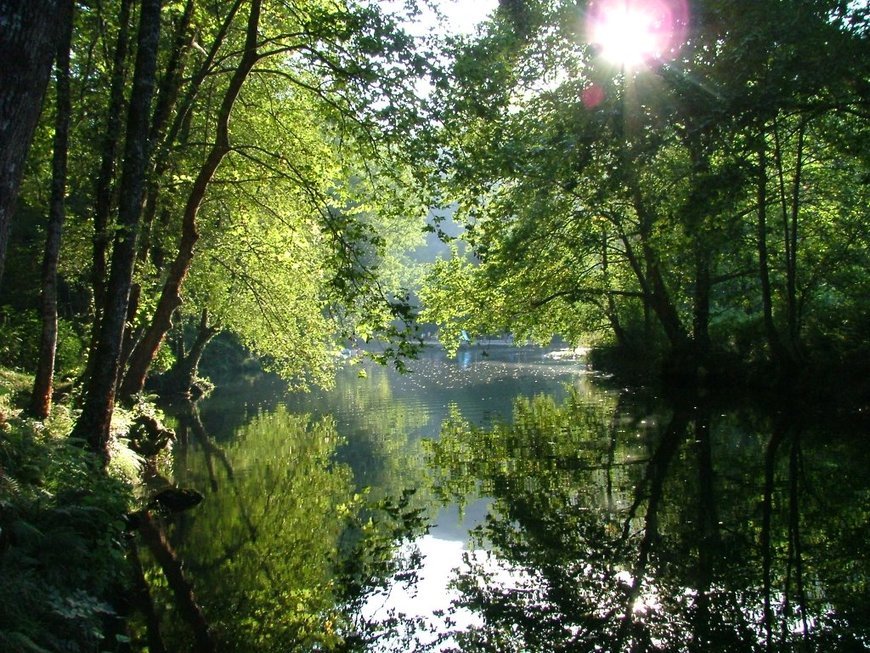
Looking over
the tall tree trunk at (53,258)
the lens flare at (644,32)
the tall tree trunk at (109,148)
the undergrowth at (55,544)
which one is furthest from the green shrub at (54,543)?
the lens flare at (644,32)

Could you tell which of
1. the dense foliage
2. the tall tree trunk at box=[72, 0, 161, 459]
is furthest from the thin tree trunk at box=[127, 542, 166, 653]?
the dense foliage

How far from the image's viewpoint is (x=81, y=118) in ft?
38.1

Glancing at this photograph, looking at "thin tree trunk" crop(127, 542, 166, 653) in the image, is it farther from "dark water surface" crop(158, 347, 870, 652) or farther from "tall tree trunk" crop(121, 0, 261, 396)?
"tall tree trunk" crop(121, 0, 261, 396)

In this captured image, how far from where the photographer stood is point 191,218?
39.0 feet

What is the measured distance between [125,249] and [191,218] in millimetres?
3010

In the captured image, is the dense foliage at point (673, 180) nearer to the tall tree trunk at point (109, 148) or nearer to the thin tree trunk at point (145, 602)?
the tall tree trunk at point (109, 148)

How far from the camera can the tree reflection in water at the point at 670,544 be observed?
5551mm

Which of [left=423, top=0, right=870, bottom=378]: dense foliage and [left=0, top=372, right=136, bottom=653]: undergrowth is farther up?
[left=423, top=0, right=870, bottom=378]: dense foliage

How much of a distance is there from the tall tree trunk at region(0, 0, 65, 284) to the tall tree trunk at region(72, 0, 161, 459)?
4986 mm

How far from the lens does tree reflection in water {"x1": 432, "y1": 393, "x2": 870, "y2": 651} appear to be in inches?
219

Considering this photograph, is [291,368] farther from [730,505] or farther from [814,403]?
[814,403]

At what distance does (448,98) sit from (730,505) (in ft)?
21.4

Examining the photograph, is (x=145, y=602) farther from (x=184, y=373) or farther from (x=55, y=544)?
(x=184, y=373)

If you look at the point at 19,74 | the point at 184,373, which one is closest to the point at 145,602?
the point at 19,74
